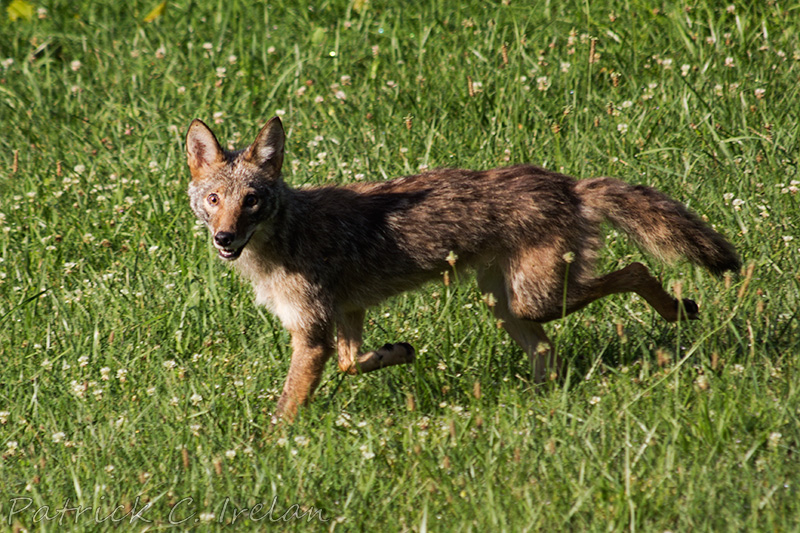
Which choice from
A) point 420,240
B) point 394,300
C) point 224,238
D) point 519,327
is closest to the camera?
point 224,238

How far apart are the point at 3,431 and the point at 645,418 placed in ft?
10.5

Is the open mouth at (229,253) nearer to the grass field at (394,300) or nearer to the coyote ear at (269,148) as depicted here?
the coyote ear at (269,148)

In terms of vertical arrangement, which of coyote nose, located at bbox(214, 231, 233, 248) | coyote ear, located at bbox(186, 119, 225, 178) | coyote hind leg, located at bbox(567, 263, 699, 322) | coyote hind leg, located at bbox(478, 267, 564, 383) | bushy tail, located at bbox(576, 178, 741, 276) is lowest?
coyote hind leg, located at bbox(478, 267, 564, 383)

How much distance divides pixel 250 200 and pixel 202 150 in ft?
1.67

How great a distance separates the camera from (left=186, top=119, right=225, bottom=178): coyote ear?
5465 millimetres

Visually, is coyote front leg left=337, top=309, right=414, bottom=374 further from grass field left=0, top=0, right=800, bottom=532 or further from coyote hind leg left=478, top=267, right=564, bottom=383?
coyote hind leg left=478, top=267, right=564, bottom=383

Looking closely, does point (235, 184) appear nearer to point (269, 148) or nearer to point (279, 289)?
point (269, 148)

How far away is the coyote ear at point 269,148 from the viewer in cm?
545

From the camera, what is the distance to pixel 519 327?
19.1 feet

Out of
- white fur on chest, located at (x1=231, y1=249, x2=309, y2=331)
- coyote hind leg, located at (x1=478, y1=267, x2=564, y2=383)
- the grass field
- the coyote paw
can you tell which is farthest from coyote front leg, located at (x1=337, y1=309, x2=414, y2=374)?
the coyote paw

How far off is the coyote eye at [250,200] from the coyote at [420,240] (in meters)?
0.01

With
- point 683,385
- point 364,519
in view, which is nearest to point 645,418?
point 683,385

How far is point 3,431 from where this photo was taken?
16.5 feet

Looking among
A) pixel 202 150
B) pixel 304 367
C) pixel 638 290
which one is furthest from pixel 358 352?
pixel 638 290
